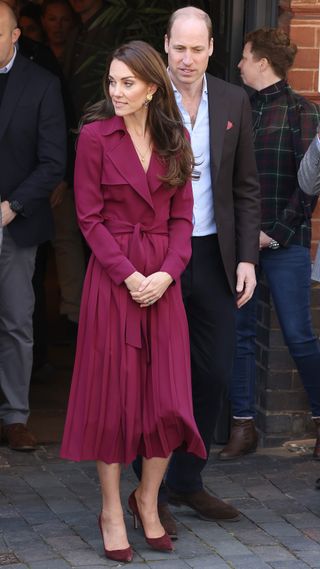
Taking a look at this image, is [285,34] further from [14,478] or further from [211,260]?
[14,478]

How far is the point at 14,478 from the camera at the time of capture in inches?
250

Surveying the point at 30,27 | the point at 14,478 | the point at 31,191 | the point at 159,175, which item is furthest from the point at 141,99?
the point at 30,27

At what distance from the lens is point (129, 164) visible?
17.0ft

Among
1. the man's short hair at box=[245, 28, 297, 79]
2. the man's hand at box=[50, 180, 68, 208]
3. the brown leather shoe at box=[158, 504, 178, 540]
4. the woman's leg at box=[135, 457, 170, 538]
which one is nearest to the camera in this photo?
the woman's leg at box=[135, 457, 170, 538]

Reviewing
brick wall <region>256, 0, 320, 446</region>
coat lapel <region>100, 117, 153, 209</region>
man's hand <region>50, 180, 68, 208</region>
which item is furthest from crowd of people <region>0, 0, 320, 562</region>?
man's hand <region>50, 180, 68, 208</region>

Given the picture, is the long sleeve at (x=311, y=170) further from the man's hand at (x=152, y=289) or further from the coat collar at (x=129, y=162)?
the man's hand at (x=152, y=289)

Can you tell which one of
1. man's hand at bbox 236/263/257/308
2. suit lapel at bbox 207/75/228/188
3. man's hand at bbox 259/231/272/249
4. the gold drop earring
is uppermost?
the gold drop earring

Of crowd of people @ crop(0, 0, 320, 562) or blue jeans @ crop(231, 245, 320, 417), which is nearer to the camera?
crowd of people @ crop(0, 0, 320, 562)

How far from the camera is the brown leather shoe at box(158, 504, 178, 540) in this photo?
Answer: 5.49 meters

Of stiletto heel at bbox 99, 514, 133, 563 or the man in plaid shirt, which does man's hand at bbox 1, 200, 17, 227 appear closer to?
the man in plaid shirt

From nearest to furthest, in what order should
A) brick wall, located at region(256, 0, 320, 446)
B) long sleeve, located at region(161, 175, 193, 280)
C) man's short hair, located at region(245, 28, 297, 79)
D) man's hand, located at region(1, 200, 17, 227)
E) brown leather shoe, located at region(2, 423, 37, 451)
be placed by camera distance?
long sleeve, located at region(161, 175, 193, 280), man's short hair, located at region(245, 28, 297, 79), man's hand, located at region(1, 200, 17, 227), brick wall, located at region(256, 0, 320, 446), brown leather shoe, located at region(2, 423, 37, 451)

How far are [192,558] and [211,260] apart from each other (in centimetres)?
118

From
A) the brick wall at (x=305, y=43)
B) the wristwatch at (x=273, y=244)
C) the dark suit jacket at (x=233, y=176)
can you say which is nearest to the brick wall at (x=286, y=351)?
the brick wall at (x=305, y=43)

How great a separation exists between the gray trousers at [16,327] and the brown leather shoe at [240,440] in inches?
40.5
